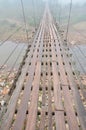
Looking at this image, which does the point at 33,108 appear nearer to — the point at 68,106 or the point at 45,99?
the point at 45,99

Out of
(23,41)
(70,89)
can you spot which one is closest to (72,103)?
(70,89)

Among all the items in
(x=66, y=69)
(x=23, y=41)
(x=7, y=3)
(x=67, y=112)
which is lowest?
(x=7, y=3)

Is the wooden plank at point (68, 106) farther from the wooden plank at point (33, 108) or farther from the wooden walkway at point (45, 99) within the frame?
the wooden plank at point (33, 108)

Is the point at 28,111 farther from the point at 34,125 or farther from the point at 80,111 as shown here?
the point at 80,111

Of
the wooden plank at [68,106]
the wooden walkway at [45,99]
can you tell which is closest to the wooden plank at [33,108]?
the wooden walkway at [45,99]

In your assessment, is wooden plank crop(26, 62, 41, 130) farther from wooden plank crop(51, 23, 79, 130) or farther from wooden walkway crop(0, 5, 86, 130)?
wooden plank crop(51, 23, 79, 130)

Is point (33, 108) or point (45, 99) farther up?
point (33, 108)

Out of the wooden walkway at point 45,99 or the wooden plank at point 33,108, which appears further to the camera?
the wooden walkway at point 45,99

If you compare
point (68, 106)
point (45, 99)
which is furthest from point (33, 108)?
point (68, 106)
